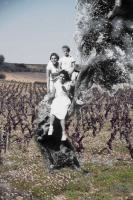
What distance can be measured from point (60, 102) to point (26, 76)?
98.1m

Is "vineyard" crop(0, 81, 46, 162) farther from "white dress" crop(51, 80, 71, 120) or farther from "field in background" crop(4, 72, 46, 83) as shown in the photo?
"field in background" crop(4, 72, 46, 83)

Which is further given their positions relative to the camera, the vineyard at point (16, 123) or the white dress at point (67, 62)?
the vineyard at point (16, 123)

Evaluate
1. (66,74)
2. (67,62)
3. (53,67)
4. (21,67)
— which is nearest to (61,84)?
(66,74)

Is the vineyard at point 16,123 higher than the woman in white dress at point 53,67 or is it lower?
lower

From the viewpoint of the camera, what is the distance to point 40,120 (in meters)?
19.8

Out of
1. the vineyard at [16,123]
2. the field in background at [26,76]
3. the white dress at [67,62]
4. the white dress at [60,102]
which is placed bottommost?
the vineyard at [16,123]

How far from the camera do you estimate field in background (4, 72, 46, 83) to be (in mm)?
110688

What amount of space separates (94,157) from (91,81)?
4732mm

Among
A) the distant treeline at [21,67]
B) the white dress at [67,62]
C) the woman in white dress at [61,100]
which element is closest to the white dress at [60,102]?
the woman in white dress at [61,100]

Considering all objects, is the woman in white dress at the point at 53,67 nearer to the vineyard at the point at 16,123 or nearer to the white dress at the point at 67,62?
the white dress at the point at 67,62

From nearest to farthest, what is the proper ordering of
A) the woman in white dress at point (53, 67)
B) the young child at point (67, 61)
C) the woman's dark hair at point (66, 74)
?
1. the young child at point (67, 61)
2. the woman's dark hair at point (66, 74)
3. the woman in white dress at point (53, 67)

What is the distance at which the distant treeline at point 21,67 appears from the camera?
11681 cm

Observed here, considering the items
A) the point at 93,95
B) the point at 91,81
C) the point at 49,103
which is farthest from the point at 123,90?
the point at 49,103

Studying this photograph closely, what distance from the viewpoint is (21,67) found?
124 meters
